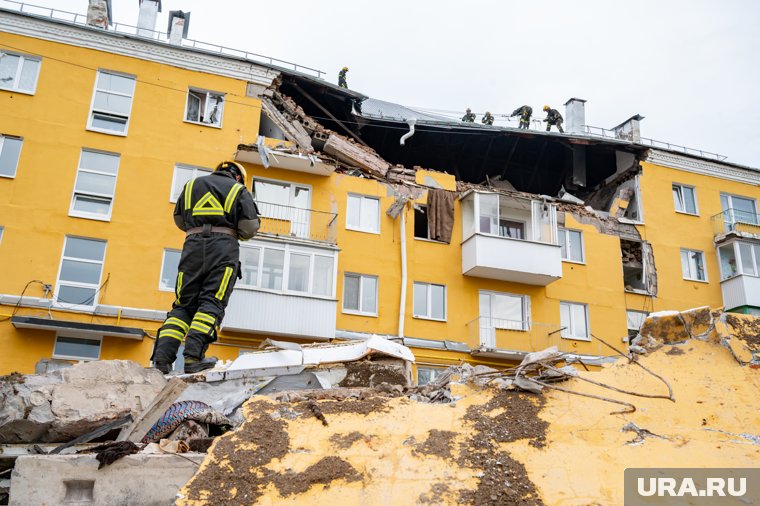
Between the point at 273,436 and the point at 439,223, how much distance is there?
67.7 feet

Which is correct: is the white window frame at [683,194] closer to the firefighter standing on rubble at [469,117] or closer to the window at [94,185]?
the firefighter standing on rubble at [469,117]

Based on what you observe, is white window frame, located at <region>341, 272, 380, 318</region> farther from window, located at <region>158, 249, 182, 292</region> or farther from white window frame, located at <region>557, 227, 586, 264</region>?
white window frame, located at <region>557, 227, 586, 264</region>

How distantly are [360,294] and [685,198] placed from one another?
1576 centimetres

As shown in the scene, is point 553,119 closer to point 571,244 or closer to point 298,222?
point 571,244

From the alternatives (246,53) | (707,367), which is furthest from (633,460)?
(246,53)

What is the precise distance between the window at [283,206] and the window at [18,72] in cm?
768

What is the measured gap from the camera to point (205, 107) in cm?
2359

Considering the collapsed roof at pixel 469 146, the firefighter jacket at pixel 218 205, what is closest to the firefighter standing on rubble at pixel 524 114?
the collapsed roof at pixel 469 146

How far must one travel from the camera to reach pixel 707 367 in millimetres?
5965

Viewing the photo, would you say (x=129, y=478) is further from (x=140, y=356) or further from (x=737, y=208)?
(x=737, y=208)

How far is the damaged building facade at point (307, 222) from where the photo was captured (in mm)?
20562

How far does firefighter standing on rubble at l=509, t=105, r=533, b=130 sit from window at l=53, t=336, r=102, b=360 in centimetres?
1925

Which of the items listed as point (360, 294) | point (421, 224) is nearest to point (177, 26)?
point (421, 224)

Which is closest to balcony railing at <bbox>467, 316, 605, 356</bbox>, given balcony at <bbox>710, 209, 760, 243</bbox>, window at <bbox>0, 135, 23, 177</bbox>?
balcony at <bbox>710, 209, 760, 243</bbox>
